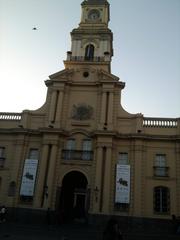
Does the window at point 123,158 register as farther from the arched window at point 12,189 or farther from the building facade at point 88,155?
the arched window at point 12,189

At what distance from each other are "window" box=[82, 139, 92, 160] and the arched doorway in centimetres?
198

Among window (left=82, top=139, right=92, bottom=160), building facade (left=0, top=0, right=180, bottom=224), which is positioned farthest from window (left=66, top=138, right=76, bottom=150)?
window (left=82, top=139, right=92, bottom=160)

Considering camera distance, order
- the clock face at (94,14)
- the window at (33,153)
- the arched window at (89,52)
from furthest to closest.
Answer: the clock face at (94,14)
the arched window at (89,52)
the window at (33,153)

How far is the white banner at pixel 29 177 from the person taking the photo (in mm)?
31297

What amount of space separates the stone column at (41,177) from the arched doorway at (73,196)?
7.85ft

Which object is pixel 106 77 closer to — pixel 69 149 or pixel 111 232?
pixel 69 149

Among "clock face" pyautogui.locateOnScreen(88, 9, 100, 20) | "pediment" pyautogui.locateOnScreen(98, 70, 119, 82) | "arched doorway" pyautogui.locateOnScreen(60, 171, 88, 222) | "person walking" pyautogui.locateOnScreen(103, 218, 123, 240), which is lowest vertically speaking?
"person walking" pyautogui.locateOnScreen(103, 218, 123, 240)

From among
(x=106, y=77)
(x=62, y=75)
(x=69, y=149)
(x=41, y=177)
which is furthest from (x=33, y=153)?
(x=106, y=77)

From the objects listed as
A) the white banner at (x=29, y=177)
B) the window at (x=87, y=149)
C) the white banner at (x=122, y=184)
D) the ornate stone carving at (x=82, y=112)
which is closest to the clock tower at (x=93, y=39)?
the ornate stone carving at (x=82, y=112)

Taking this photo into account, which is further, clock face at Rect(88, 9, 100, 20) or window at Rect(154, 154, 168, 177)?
clock face at Rect(88, 9, 100, 20)

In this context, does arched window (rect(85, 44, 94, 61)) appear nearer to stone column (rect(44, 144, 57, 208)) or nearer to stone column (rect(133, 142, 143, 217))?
stone column (rect(44, 144, 57, 208))

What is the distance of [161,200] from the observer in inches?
1201

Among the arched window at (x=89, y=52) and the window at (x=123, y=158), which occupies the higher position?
the arched window at (x=89, y=52)

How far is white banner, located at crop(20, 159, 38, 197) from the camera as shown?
31.3m
